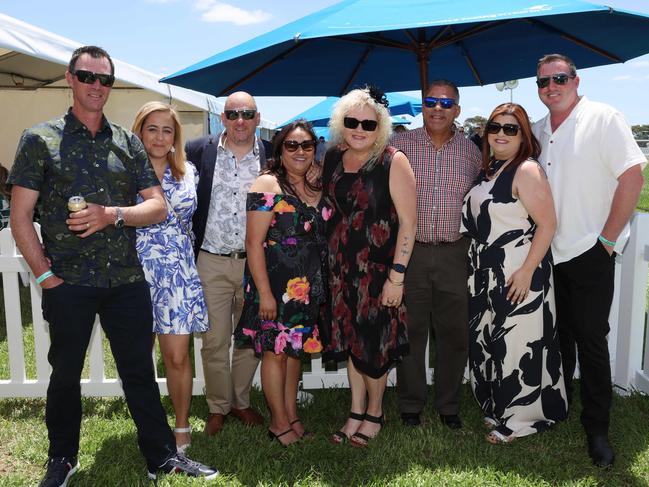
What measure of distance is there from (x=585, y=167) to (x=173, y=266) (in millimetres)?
2303

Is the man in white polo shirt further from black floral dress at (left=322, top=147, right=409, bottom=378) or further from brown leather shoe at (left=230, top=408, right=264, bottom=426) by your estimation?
brown leather shoe at (left=230, top=408, right=264, bottom=426)

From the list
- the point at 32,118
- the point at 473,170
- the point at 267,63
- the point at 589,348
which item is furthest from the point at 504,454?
the point at 32,118

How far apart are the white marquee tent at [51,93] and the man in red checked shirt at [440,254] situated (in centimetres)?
383

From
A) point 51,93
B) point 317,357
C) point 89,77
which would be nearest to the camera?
point 89,77

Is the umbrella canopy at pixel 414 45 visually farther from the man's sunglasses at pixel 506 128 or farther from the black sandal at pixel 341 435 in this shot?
the black sandal at pixel 341 435

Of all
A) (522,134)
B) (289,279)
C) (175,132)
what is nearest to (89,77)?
(175,132)

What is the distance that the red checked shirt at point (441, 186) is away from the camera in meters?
3.44

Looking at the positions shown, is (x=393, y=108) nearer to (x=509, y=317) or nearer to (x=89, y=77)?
(x=509, y=317)

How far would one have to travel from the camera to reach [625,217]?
2.98 meters

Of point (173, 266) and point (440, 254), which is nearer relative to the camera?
point (173, 266)

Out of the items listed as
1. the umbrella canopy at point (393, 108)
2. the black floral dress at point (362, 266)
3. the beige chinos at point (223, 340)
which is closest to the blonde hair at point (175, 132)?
the beige chinos at point (223, 340)

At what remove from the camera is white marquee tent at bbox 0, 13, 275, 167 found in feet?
18.6

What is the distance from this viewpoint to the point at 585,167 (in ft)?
9.99

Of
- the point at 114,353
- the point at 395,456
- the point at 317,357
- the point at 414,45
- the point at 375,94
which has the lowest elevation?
the point at 395,456
